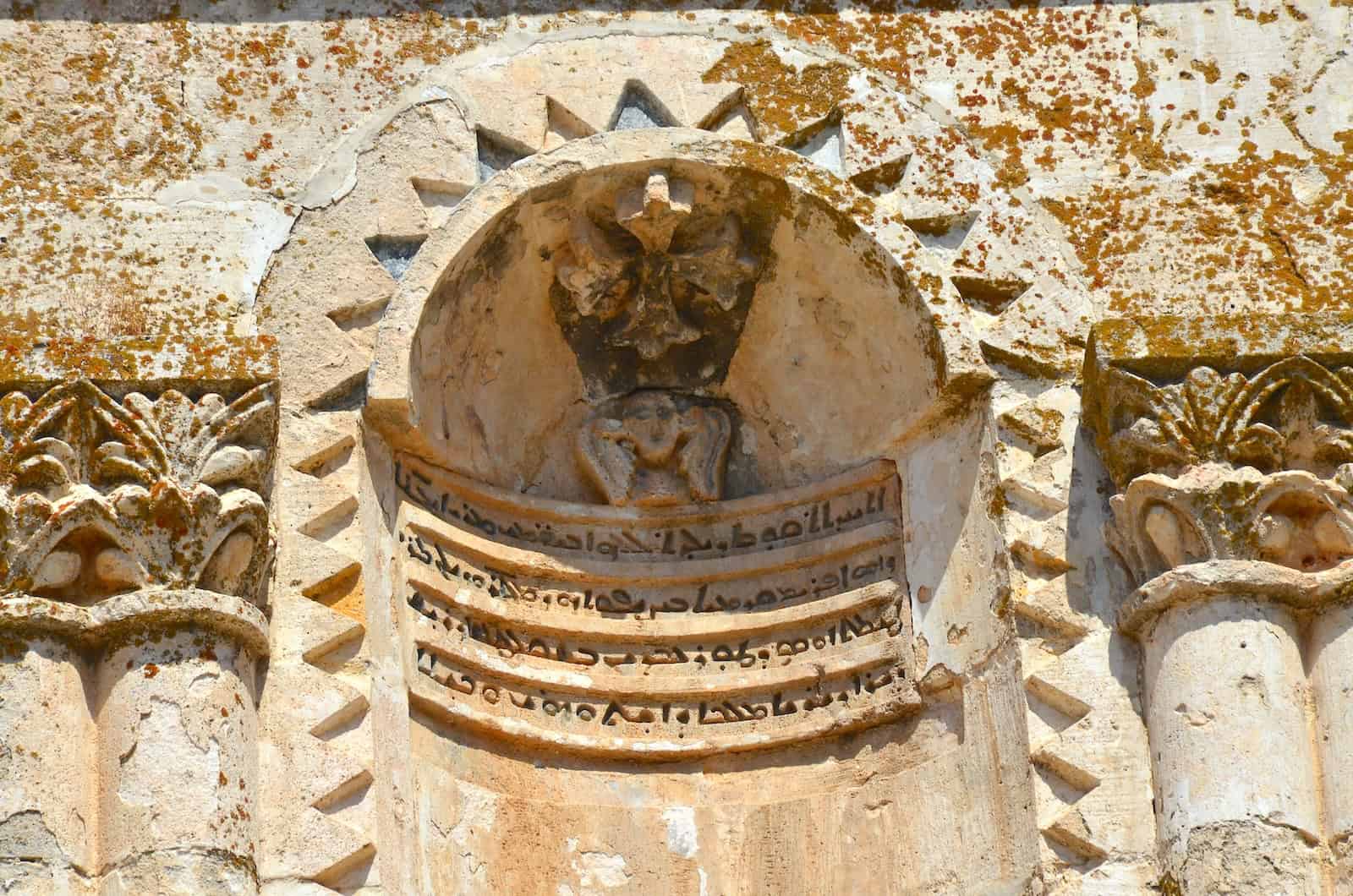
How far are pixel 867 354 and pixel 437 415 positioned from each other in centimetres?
130

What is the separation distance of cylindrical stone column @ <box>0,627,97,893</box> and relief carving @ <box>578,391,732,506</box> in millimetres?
2037

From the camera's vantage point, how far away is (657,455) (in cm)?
924

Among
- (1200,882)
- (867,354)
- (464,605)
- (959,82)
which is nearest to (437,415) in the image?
(464,605)

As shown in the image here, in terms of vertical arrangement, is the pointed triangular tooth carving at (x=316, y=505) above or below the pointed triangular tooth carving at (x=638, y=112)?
below

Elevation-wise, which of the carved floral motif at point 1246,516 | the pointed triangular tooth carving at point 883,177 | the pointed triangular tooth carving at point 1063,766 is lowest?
the pointed triangular tooth carving at point 1063,766

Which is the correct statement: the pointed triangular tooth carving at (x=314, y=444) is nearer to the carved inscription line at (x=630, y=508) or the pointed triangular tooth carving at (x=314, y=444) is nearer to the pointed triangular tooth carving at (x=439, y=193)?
the carved inscription line at (x=630, y=508)

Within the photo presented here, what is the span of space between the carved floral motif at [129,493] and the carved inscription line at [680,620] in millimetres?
994

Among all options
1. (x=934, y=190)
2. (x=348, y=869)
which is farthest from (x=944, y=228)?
(x=348, y=869)

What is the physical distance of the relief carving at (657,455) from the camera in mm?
9250

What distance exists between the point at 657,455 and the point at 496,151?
1068 millimetres

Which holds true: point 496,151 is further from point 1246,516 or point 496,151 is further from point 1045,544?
point 1246,516

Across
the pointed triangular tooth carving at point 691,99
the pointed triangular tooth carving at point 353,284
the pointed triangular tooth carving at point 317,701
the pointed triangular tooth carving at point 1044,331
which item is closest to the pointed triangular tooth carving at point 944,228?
the pointed triangular tooth carving at point 1044,331

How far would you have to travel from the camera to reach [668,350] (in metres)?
9.34

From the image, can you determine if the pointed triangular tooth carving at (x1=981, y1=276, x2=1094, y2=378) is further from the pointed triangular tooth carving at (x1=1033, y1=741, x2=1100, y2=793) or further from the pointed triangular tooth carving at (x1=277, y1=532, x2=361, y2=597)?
the pointed triangular tooth carving at (x1=277, y1=532, x2=361, y2=597)
